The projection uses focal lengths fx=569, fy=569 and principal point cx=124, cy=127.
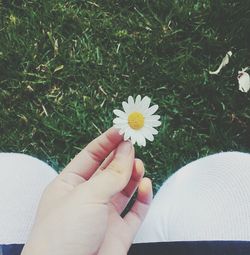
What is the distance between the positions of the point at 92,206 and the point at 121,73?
87 centimetres

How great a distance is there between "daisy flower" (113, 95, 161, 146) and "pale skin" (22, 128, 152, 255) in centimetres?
3

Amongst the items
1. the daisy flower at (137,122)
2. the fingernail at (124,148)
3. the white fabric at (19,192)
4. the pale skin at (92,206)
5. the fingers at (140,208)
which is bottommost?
the white fabric at (19,192)

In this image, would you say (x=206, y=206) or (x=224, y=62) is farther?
(x=224, y=62)

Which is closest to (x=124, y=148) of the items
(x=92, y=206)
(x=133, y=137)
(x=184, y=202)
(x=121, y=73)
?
(x=133, y=137)

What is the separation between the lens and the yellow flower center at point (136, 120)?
119 centimetres

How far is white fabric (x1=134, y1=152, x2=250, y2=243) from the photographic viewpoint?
1289 mm

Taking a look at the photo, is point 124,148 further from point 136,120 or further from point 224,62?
point 224,62

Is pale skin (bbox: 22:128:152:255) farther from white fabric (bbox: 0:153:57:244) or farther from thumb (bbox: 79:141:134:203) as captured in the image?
white fabric (bbox: 0:153:57:244)

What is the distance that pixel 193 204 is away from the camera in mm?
1352

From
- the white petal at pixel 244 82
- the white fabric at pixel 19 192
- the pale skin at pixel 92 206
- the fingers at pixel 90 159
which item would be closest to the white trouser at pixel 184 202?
the white fabric at pixel 19 192

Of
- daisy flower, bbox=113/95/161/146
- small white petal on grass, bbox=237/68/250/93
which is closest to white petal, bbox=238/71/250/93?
small white petal on grass, bbox=237/68/250/93

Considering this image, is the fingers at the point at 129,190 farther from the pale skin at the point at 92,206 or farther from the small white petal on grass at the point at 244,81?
the small white petal on grass at the point at 244,81

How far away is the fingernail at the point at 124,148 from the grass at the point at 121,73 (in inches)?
24.0

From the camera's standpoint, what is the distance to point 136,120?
1.21 meters
